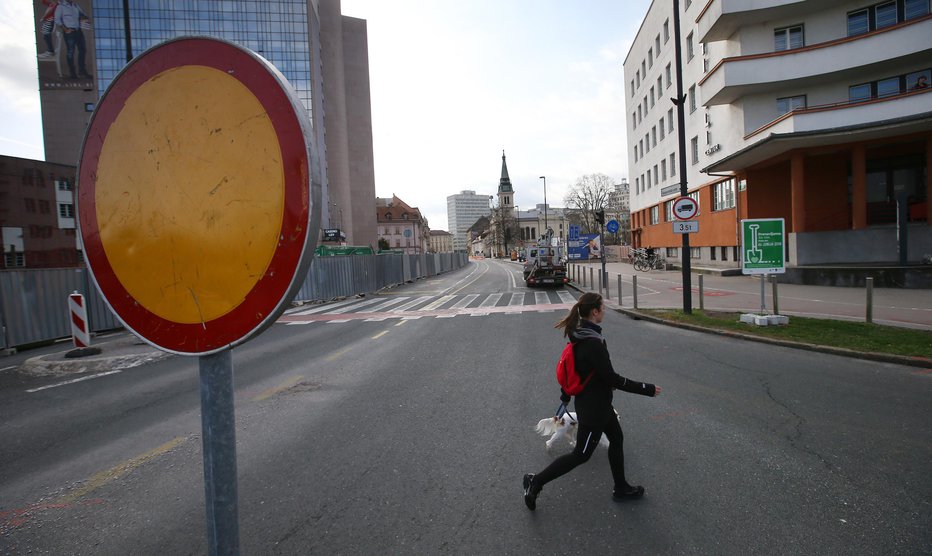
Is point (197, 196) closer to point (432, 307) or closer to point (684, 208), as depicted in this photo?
point (684, 208)

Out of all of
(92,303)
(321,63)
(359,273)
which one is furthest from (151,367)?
(321,63)

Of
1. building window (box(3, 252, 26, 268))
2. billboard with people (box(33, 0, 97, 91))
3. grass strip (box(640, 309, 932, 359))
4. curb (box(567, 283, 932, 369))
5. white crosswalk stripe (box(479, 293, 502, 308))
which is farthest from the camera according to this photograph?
billboard with people (box(33, 0, 97, 91))

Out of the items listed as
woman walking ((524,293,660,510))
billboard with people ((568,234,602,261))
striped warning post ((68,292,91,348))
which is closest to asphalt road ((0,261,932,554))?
woman walking ((524,293,660,510))

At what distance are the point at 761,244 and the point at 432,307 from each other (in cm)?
1067

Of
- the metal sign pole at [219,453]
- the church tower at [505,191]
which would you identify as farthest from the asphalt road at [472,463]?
the church tower at [505,191]

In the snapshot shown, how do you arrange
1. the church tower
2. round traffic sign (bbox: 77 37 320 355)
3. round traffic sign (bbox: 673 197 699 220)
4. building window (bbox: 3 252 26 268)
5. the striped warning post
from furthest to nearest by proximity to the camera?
1. the church tower
2. building window (bbox: 3 252 26 268)
3. round traffic sign (bbox: 673 197 699 220)
4. the striped warning post
5. round traffic sign (bbox: 77 37 320 355)

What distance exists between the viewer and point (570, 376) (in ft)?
11.1

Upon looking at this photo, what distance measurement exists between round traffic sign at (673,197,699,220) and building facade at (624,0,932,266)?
2.86 ft

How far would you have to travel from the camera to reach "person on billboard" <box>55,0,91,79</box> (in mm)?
63500

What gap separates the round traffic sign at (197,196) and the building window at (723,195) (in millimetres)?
30933

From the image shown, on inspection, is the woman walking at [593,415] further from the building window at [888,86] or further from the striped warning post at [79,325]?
the building window at [888,86]

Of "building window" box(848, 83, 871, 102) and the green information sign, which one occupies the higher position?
"building window" box(848, 83, 871, 102)

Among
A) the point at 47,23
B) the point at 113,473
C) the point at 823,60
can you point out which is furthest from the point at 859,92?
the point at 47,23

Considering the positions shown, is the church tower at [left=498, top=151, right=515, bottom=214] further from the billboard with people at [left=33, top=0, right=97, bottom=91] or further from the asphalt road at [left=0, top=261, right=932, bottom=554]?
the asphalt road at [left=0, top=261, right=932, bottom=554]
